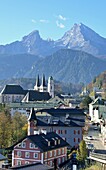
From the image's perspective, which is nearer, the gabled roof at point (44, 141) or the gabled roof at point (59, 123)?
the gabled roof at point (44, 141)

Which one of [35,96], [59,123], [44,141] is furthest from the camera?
[35,96]

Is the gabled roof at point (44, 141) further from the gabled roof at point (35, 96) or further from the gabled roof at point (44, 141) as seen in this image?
the gabled roof at point (35, 96)

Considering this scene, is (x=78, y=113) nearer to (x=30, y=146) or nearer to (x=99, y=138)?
(x=99, y=138)

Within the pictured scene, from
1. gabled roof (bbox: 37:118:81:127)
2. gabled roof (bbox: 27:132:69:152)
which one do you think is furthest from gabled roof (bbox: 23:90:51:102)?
gabled roof (bbox: 27:132:69:152)

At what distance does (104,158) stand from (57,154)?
39.4ft

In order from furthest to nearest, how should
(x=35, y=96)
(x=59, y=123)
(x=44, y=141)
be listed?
(x=35, y=96) → (x=59, y=123) → (x=44, y=141)

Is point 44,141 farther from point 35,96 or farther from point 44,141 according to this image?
point 35,96

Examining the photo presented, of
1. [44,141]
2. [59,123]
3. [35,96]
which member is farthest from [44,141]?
[35,96]

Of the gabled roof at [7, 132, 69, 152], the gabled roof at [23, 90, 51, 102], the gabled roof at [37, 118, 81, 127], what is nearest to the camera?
the gabled roof at [7, 132, 69, 152]

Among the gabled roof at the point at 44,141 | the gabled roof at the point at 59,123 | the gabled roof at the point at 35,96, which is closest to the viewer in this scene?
the gabled roof at the point at 44,141

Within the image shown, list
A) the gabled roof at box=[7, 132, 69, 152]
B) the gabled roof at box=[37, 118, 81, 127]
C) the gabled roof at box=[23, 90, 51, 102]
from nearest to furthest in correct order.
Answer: the gabled roof at box=[7, 132, 69, 152] → the gabled roof at box=[37, 118, 81, 127] → the gabled roof at box=[23, 90, 51, 102]

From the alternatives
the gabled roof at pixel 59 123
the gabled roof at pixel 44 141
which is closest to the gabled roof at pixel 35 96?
the gabled roof at pixel 59 123

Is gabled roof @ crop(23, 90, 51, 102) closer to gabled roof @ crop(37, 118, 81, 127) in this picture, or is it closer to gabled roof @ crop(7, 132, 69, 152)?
gabled roof @ crop(37, 118, 81, 127)

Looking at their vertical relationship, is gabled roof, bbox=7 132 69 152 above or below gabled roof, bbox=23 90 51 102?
below
